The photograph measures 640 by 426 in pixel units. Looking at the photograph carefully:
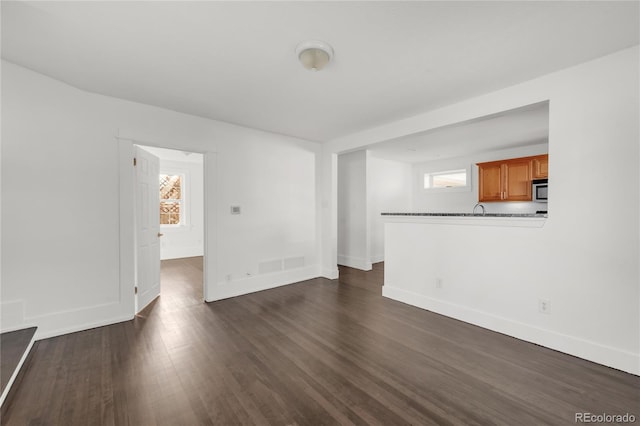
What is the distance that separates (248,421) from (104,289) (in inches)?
101

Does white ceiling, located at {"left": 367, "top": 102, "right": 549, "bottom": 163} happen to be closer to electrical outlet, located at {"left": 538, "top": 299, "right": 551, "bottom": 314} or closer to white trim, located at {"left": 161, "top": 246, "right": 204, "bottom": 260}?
electrical outlet, located at {"left": 538, "top": 299, "right": 551, "bottom": 314}

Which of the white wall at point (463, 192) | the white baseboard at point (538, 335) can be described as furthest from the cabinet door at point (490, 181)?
the white baseboard at point (538, 335)

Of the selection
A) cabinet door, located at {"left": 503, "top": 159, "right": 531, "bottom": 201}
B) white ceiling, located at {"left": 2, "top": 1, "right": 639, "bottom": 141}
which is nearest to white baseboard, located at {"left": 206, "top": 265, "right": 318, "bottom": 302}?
white ceiling, located at {"left": 2, "top": 1, "right": 639, "bottom": 141}

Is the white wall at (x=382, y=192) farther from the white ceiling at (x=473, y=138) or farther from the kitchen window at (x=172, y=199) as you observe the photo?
the kitchen window at (x=172, y=199)

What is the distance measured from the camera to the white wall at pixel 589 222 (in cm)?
220

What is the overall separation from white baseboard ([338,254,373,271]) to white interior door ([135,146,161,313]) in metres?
3.92

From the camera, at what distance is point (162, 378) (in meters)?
2.13

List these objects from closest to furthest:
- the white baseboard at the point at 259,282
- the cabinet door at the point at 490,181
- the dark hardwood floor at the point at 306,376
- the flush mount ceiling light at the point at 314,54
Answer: the dark hardwood floor at the point at 306,376
the flush mount ceiling light at the point at 314,54
the white baseboard at the point at 259,282
the cabinet door at the point at 490,181

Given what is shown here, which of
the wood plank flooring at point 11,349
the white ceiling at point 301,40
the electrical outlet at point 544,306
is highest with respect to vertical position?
the white ceiling at point 301,40

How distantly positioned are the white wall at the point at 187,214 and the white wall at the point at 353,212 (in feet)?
13.5

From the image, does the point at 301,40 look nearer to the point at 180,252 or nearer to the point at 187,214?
the point at 187,214

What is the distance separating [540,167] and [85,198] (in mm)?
7387

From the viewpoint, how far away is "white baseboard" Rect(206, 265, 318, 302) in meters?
4.01

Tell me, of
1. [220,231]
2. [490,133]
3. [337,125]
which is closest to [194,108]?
[220,231]
